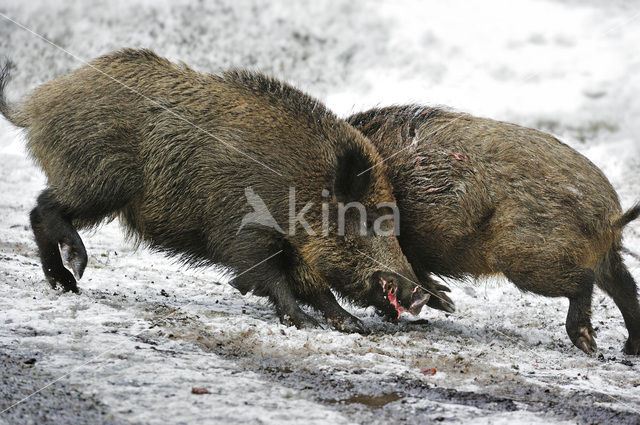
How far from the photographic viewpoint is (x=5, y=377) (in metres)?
3.54

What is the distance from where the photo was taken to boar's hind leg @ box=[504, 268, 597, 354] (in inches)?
212

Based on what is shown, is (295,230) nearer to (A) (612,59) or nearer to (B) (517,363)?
(B) (517,363)

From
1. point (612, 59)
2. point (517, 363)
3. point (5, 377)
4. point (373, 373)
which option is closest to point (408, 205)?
point (517, 363)

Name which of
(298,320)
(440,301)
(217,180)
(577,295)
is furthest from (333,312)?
(577,295)

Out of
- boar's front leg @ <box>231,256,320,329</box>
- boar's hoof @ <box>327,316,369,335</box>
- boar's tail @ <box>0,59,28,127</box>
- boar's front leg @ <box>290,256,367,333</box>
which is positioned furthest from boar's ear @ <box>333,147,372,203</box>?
boar's tail @ <box>0,59,28,127</box>

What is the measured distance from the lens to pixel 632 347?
5.63m

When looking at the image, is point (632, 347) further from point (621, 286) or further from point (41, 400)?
point (41, 400)

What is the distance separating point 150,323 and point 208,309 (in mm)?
998

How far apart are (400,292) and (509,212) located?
112 centimetres

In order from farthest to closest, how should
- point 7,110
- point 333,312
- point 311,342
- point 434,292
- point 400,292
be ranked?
point 7,110 < point 434,292 < point 333,312 < point 400,292 < point 311,342

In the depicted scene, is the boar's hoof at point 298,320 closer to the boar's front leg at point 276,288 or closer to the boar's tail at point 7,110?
the boar's front leg at point 276,288

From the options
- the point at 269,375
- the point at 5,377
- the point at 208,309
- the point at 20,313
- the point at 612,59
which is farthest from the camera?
the point at 612,59

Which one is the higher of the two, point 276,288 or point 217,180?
point 217,180

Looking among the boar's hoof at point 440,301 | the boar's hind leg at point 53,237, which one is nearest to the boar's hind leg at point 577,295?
the boar's hoof at point 440,301
